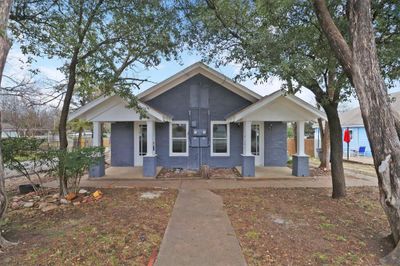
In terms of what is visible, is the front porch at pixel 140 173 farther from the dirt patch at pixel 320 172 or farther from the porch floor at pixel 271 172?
the dirt patch at pixel 320 172

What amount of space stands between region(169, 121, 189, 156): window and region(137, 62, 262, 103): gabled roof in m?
1.95

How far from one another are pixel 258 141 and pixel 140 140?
21.8ft

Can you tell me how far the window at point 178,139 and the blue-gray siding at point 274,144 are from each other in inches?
178

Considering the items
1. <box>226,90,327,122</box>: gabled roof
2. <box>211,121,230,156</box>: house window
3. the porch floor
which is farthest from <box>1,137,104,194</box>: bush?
the porch floor

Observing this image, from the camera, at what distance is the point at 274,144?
13.3 m

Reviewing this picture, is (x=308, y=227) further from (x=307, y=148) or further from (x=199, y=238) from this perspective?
(x=307, y=148)

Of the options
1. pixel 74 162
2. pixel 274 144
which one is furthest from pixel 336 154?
pixel 74 162

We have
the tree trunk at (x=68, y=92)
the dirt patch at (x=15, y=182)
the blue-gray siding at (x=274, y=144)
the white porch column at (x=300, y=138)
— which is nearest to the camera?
the tree trunk at (x=68, y=92)

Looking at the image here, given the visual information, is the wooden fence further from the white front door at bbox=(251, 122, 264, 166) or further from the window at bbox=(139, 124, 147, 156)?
the window at bbox=(139, 124, 147, 156)

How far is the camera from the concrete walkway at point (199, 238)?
12.5 feet

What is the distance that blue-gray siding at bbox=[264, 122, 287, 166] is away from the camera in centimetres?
1328

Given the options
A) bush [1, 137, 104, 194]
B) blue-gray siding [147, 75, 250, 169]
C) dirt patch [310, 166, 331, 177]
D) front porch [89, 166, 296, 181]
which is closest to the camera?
bush [1, 137, 104, 194]

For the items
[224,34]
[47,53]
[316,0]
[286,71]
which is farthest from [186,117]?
[316,0]

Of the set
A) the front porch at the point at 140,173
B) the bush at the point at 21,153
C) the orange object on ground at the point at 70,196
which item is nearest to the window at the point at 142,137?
the front porch at the point at 140,173
